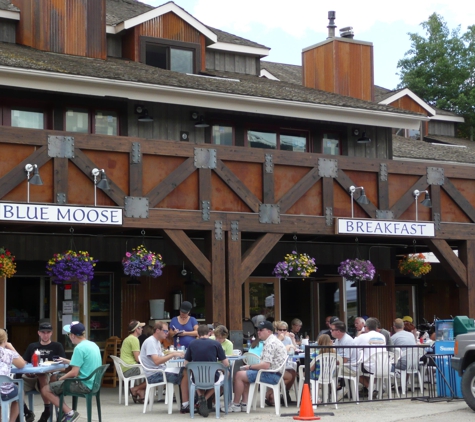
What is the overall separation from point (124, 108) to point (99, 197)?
10.9 ft

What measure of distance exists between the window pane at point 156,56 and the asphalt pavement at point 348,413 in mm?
10234

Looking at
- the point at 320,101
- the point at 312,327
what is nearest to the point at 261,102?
the point at 320,101

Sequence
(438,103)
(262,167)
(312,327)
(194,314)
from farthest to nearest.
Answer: (438,103), (312,327), (194,314), (262,167)

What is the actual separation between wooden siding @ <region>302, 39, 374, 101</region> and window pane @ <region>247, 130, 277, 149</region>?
5.44 meters

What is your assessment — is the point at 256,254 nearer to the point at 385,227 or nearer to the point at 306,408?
the point at 385,227

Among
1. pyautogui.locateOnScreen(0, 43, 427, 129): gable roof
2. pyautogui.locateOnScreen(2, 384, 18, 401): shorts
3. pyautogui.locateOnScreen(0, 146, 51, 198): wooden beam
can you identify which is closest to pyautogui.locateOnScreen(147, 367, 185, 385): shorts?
pyautogui.locateOnScreen(2, 384, 18, 401): shorts

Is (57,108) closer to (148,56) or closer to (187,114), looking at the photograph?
(187,114)

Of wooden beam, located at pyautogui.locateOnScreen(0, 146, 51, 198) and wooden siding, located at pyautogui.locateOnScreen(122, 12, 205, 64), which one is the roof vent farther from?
wooden beam, located at pyautogui.locateOnScreen(0, 146, 51, 198)

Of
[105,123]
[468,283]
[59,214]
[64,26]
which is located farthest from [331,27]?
[59,214]

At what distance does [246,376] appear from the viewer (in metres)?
14.4

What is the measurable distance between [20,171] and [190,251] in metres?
3.71

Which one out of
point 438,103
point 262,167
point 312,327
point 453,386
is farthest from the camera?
point 438,103

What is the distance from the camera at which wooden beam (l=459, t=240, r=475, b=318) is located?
850 inches

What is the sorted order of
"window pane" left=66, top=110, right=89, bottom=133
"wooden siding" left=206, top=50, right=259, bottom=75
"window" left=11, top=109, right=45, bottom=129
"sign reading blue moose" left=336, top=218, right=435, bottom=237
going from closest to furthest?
"window" left=11, top=109, right=45, bottom=129 < "window pane" left=66, top=110, right=89, bottom=133 < "sign reading blue moose" left=336, top=218, right=435, bottom=237 < "wooden siding" left=206, top=50, right=259, bottom=75
